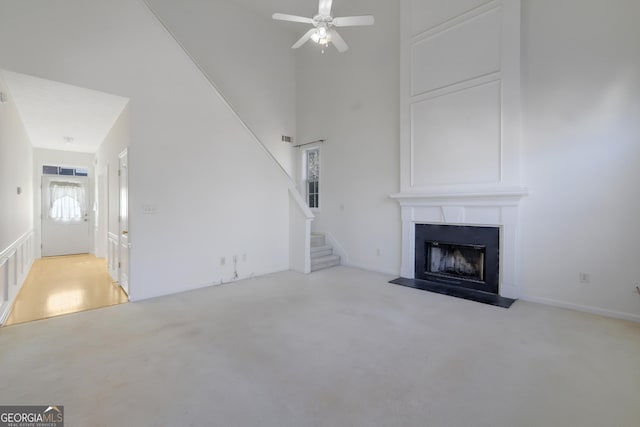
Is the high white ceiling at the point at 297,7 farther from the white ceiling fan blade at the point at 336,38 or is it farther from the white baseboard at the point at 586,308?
the white baseboard at the point at 586,308

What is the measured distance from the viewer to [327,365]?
2.33m

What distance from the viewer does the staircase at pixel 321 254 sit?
585 centimetres

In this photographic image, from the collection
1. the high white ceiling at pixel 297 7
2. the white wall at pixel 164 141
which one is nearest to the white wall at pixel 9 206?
the white wall at pixel 164 141

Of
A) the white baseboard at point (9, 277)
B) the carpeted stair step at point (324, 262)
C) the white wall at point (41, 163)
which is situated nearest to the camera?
the white baseboard at point (9, 277)

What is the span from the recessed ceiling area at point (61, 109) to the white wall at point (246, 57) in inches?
99.9

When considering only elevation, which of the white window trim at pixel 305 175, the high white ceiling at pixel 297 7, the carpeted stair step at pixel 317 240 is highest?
the high white ceiling at pixel 297 7

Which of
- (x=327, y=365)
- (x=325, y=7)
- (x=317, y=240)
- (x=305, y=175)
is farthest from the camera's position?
(x=305, y=175)

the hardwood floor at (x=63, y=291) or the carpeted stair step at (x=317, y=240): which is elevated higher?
the carpeted stair step at (x=317, y=240)

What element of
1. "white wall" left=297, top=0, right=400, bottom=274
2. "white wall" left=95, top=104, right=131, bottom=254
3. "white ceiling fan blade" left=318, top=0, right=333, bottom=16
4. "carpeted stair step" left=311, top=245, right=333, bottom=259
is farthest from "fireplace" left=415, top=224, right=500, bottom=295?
"white wall" left=95, top=104, right=131, bottom=254

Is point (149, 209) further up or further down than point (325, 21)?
further down

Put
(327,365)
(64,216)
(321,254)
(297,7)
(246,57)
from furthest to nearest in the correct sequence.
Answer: (64,216) < (246,57) < (297,7) < (321,254) < (327,365)

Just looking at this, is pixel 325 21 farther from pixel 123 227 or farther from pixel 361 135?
pixel 123 227

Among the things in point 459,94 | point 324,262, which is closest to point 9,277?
point 324,262

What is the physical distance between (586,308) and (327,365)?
3.47m
